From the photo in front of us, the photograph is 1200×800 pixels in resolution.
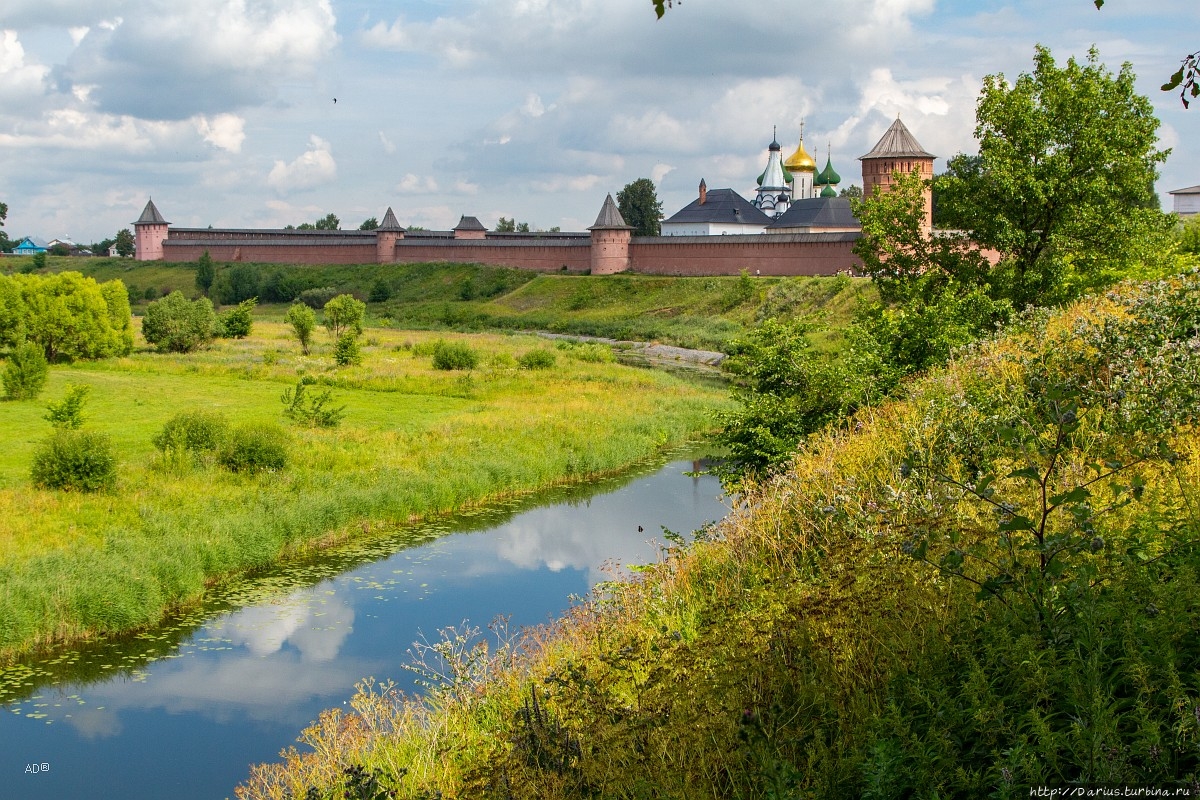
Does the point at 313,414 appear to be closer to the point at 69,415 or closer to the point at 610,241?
the point at 69,415

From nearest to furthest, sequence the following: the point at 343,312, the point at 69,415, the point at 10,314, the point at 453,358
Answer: the point at 69,415, the point at 10,314, the point at 453,358, the point at 343,312

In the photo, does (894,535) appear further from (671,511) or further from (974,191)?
(974,191)

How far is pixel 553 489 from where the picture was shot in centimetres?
1511

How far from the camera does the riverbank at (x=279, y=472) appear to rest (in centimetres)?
927

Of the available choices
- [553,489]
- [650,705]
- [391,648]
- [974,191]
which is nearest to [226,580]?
[391,648]

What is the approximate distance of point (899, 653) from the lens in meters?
3.55

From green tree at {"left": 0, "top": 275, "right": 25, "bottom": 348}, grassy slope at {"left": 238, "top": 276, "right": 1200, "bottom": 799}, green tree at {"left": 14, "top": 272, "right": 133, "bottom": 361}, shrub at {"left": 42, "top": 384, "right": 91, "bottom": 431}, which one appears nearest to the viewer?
grassy slope at {"left": 238, "top": 276, "right": 1200, "bottom": 799}

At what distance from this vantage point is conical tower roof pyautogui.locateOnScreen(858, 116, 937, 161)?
3312 cm

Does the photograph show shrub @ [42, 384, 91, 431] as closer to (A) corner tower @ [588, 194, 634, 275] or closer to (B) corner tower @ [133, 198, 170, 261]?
(A) corner tower @ [588, 194, 634, 275]

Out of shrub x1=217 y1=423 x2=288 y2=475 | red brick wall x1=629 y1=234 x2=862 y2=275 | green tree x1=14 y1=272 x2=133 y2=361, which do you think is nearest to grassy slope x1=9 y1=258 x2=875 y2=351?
red brick wall x1=629 y1=234 x2=862 y2=275

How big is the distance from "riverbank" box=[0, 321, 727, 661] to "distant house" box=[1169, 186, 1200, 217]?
27.6 meters

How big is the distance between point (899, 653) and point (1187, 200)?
44.9 meters

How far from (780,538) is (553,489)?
31.0 ft

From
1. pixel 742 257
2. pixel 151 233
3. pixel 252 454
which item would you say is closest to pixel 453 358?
pixel 252 454
